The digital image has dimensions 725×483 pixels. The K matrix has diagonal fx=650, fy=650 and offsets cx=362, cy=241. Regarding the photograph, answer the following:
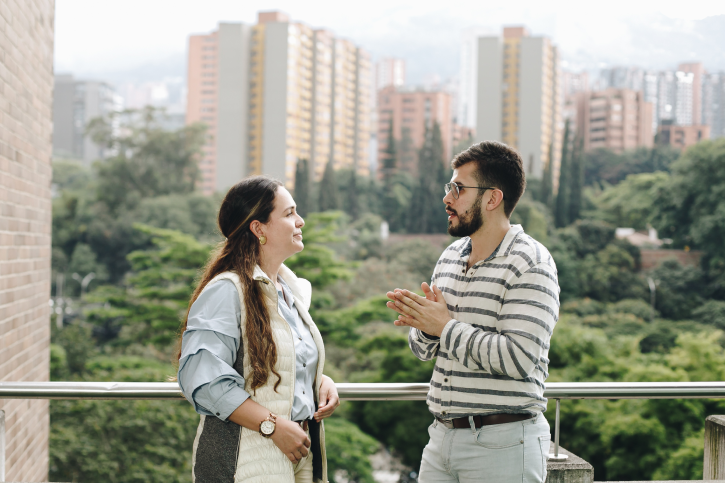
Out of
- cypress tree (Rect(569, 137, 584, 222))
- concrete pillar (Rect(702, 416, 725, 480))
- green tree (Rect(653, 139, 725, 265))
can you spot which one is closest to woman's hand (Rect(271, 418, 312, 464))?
concrete pillar (Rect(702, 416, 725, 480))

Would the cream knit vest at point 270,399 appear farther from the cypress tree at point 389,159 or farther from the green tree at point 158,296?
the cypress tree at point 389,159

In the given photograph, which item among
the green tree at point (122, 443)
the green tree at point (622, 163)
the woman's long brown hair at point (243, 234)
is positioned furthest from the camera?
the green tree at point (622, 163)

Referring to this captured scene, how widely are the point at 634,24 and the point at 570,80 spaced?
7.14 metres

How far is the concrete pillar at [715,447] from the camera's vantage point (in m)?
1.92

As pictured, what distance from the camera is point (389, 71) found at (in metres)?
70.4

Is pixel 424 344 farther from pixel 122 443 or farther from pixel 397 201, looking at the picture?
pixel 397 201

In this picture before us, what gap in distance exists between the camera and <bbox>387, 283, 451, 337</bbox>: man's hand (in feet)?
4.61

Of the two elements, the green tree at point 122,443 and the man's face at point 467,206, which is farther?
the green tree at point 122,443

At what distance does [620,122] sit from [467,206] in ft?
166

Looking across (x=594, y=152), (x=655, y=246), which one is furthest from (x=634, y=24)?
(x=655, y=246)

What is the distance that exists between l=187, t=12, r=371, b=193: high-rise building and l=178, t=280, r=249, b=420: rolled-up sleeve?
44.9 meters

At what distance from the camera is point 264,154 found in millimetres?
48406

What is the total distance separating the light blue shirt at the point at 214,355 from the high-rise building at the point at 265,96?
1766 inches

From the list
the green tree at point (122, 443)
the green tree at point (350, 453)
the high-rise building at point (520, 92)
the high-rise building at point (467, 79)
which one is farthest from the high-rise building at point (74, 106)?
the green tree at point (350, 453)
